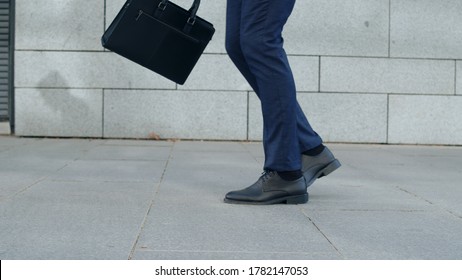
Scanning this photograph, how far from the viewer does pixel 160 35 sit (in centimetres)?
362

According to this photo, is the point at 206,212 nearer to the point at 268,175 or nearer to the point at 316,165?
the point at 268,175

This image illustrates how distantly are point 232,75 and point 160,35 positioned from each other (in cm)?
346

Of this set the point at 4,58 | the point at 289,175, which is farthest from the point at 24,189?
the point at 4,58

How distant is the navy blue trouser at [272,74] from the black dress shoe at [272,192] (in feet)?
0.23

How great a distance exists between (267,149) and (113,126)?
397 centimetres

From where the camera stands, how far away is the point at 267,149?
3.36m

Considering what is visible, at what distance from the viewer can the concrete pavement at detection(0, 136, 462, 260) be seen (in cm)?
239

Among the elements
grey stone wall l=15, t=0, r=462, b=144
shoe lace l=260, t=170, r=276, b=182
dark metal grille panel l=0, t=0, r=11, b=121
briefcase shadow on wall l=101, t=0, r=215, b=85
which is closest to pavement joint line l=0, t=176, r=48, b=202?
briefcase shadow on wall l=101, t=0, r=215, b=85

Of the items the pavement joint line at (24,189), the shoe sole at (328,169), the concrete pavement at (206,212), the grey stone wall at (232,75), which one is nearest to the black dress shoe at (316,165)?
the shoe sole at (328,169)

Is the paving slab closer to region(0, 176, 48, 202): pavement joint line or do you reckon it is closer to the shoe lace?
region(0, 176, 48, 202): pavement joint line

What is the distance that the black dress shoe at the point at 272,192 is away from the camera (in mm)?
3346

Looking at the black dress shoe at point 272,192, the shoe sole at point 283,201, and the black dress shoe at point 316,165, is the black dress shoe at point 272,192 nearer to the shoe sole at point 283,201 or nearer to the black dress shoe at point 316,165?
the shoe sole at point 283,201

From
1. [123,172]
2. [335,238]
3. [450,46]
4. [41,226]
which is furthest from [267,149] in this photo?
[450,46]

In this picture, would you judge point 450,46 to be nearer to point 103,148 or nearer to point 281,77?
point 103,148
